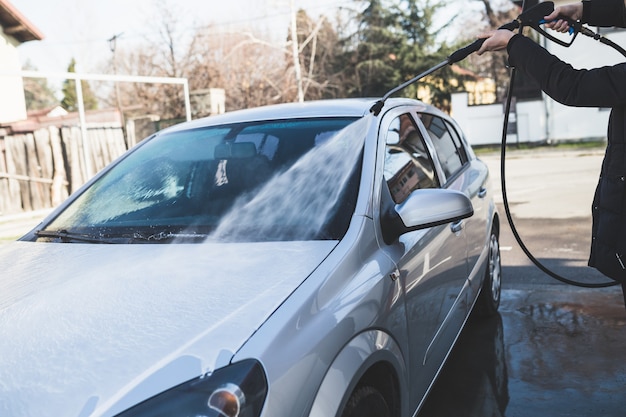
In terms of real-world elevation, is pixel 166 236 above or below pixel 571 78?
below

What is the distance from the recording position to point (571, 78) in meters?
2.23

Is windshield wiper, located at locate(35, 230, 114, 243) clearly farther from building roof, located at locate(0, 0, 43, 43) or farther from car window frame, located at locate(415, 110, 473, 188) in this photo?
building roof, located at locate(0, 0, 43, 43)

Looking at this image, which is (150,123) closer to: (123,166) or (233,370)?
(123,166)

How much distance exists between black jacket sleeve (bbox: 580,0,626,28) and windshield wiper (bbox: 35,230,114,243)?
2.24 m

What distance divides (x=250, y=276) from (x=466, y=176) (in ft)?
8.63

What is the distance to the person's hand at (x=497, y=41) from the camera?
245 cm

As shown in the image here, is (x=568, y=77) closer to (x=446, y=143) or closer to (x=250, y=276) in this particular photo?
(x=250, y=276)

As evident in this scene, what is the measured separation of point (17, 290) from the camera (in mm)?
2150

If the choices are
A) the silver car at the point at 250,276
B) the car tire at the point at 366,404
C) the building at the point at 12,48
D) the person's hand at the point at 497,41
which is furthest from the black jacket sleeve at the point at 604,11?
the building at the point at 12,48

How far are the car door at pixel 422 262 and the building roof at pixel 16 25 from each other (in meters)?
17.5

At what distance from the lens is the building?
1552cm

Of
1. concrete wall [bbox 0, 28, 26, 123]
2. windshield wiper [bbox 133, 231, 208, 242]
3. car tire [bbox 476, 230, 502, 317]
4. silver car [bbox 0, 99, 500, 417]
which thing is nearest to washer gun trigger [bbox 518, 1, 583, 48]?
silver car [bbox 0, 99, 500, 417]

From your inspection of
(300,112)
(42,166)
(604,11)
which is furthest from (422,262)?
(42,166)

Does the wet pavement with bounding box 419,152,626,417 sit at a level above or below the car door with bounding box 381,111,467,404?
below
